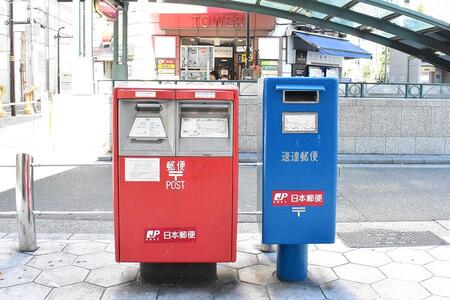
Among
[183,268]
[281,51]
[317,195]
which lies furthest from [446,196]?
[281,51]

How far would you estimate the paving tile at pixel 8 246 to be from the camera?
15.8 ft

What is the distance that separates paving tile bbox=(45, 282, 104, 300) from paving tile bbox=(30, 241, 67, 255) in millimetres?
925

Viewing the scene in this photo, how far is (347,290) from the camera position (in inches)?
156

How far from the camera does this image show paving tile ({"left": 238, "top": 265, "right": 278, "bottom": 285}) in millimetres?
4126

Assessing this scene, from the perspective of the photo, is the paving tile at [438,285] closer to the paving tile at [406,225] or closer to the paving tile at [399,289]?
the paving tile at [399,289]

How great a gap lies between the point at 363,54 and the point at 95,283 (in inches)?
854

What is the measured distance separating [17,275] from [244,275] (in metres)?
1.90

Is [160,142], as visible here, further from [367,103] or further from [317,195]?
[367,103]

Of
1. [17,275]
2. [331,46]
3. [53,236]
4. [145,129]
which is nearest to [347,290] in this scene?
[145,129]

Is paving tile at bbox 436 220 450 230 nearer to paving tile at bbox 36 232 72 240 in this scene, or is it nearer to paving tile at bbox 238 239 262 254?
paving tile at bbox 238 239 262 254

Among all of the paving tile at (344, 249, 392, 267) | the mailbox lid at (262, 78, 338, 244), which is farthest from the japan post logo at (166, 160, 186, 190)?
the paving tile at (344, 249, 392, 267)

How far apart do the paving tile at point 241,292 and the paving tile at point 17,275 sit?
1.57 m

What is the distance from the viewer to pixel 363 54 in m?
23.6

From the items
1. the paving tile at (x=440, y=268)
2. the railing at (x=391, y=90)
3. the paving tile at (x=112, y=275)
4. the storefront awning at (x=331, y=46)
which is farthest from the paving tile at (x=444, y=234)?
the storefront awning at (x=331, y=46)
